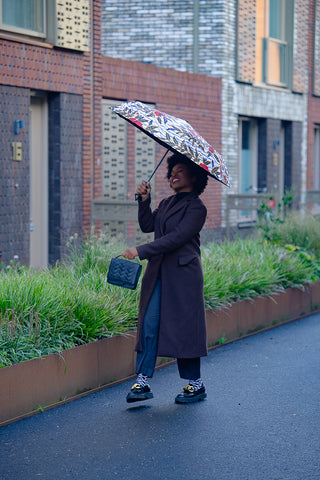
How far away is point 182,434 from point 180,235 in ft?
4.81

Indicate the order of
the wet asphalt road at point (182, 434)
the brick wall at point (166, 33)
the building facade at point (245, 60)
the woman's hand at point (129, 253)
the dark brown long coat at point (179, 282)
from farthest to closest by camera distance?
the building facade at point (245, 60) < the brick wall at point (166, 33) < the dark brown long coat at point (179, 282) < the woman's hand at point (129, 253) < the wet asphalt road at point (182, 434)

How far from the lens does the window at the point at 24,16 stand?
12656 mm

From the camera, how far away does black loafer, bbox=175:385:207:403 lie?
675 centimetres

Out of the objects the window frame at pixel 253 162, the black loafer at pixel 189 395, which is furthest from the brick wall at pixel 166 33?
the black loafer at pixel 189 395

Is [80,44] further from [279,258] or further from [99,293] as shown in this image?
[99,293]

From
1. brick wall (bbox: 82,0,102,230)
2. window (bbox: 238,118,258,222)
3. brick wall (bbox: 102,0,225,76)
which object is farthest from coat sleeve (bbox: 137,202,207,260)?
window (bbox: 238,118,258,222)

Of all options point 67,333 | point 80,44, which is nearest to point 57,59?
point 80,44

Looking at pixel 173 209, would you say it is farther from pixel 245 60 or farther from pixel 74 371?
pixel 245 60

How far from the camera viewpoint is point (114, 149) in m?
15.3

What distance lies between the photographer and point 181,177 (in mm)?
6691

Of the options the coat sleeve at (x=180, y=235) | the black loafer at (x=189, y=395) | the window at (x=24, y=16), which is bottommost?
the black loafer at (x=189, y=395)

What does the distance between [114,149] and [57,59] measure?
2.41 metres

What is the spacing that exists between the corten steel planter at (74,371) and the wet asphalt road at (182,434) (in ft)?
0.35

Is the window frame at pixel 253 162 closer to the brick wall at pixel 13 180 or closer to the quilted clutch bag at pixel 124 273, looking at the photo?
the brick wall at pixel 13 180
